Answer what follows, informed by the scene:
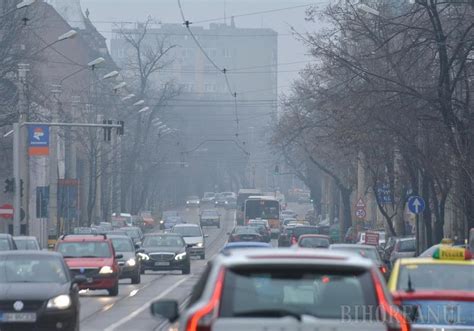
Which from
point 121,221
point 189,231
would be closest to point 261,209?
point 121,221

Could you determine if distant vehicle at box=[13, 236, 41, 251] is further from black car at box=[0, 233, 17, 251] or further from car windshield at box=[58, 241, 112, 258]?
black car at box=[0, 233, 17, 251]

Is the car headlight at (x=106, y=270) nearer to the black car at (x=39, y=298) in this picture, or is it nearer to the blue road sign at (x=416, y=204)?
the black car at (x=39, y=298)

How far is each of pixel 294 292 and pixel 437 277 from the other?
7.02 m

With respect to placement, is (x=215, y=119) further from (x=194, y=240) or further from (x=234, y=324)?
(x=234, y=324)

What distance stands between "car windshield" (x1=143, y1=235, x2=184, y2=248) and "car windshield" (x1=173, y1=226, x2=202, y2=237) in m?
15.1

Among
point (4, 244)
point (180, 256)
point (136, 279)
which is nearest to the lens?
point (4, 244)

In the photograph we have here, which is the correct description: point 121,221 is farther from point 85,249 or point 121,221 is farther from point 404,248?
point 85,249

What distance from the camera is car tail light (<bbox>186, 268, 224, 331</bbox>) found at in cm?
975

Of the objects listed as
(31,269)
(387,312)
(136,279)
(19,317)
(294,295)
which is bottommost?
(136,279)

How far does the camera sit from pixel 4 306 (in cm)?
2133

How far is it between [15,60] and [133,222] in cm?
3801

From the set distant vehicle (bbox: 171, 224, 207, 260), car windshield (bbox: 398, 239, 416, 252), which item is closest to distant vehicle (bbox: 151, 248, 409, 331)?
car windshield (bbox: 398, 239, 416, 252)

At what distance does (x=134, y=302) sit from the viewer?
33.8 meters

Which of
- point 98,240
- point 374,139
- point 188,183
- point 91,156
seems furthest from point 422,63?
point 188,183
